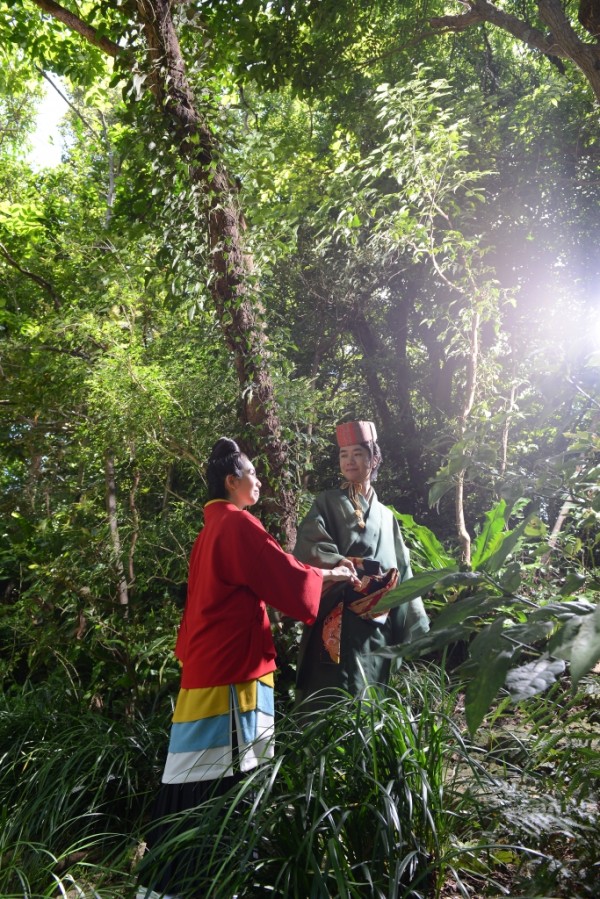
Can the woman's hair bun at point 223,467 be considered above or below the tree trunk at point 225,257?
below

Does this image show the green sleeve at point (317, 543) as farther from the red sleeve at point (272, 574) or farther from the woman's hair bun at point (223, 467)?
the woman's hair bun at point (223, 467)

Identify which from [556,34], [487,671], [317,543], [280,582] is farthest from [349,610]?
[556,34]

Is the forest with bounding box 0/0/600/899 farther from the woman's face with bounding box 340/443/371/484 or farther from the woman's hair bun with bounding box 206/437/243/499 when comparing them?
the woman's hair bun with bounding box 206/437/243/499

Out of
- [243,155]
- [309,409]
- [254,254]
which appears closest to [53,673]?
[309,409]

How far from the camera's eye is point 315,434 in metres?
5.09

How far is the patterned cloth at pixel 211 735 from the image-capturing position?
2465 millimetres

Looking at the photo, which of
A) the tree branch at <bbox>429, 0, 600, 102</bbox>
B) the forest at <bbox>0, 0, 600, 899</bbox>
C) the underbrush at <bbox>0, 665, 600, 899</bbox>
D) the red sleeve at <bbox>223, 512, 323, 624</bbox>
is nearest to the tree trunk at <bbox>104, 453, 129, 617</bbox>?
the forest at <bbox>0, 0, 600, 899</bbox>

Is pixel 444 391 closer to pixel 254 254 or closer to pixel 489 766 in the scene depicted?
pixel 254 254

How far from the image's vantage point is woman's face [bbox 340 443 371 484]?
2996 millimetres

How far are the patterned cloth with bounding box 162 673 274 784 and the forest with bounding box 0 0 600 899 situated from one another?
0.15 meters

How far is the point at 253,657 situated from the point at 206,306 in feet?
7.47

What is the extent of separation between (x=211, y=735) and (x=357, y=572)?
2.55 ft

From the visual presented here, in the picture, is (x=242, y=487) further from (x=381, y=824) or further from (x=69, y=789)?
(x=69, y=789)

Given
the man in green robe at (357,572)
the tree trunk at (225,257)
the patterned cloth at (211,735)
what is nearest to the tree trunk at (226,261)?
the tree trunk at (225,257)
